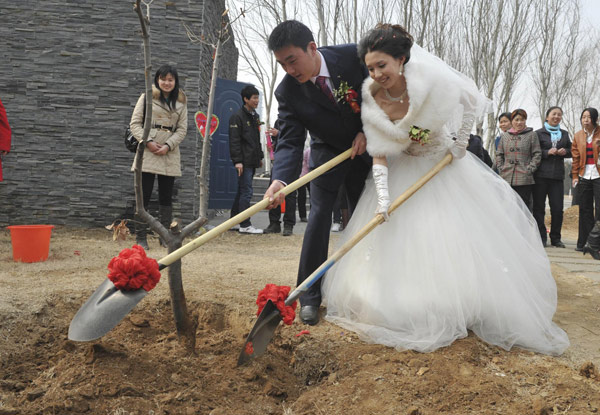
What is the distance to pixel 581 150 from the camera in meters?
6.04

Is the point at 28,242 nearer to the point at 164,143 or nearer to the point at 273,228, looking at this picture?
the point at 164,143

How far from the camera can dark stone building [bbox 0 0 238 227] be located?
650 centimetres

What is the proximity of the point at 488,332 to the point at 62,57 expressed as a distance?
6.43 metres

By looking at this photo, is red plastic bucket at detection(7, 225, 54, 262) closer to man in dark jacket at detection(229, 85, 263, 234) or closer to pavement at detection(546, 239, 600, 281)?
man in dark jacket at detection(229, 85, 263, 234)

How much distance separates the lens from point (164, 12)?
6.64 metres

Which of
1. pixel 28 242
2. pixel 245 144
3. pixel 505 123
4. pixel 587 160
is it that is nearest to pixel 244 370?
pixel 28 242

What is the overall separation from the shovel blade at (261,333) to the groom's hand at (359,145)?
1042 millimetres

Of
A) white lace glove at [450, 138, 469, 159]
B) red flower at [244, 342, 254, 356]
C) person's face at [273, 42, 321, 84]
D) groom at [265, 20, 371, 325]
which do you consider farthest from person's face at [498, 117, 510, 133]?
red flower at [244, 342, 254, 356]

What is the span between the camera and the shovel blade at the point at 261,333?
2.23 meters

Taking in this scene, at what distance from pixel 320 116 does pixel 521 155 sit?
4.61 m

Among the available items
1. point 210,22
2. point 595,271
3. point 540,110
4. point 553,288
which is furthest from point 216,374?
point 540,110

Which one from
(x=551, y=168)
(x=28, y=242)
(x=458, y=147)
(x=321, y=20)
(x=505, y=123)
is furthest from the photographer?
(x=321, y=20)

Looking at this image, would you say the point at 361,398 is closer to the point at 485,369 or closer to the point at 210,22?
the point at 485,369

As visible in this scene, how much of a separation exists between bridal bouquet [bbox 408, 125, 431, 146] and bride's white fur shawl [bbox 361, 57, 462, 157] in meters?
0.02
